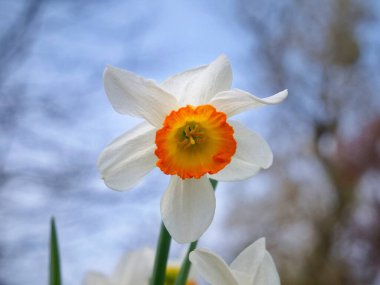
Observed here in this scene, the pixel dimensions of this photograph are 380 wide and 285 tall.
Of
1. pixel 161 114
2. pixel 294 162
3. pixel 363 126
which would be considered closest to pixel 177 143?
pixel 161 114

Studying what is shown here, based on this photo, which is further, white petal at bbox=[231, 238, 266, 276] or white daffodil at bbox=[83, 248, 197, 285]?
white daffodil at bbox=[83, 248, 197, 285]

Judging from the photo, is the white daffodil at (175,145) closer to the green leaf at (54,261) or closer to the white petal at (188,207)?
the white petal at (188,207)

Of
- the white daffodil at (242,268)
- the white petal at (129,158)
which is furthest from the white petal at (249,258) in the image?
the white petal at (129,158)

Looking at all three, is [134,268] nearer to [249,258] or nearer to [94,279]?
[94,279]

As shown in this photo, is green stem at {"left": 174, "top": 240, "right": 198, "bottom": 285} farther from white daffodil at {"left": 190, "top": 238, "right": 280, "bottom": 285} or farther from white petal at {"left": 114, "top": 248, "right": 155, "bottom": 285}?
white petal at {"left": 114, "top": 248, "right": 155, "bottom": 285}

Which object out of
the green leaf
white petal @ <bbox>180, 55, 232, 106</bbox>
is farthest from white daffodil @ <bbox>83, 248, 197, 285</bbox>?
white petal @ <bbox>180, 55, 232, 106</bbox>

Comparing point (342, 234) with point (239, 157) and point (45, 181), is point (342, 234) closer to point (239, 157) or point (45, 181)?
point (45, 181)
